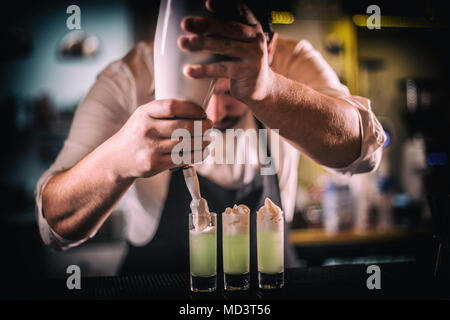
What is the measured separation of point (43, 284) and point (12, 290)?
0.08 metres

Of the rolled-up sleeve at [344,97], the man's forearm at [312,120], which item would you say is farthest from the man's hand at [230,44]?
the rolled-up sleeve at [344,97]

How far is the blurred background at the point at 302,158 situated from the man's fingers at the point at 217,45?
1736mm

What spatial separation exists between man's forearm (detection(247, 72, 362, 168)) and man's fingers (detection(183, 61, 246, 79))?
15cm

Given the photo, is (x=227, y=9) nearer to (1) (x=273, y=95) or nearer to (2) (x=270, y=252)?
(1) (x=273, y=95)

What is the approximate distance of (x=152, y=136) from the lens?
894 millimetres

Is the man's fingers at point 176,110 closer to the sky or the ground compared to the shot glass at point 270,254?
closer to the sky

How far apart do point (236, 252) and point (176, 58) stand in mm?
476

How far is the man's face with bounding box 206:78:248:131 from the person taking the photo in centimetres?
147

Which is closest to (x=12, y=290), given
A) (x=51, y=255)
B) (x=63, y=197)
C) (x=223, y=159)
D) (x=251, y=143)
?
(x=63, y=197)

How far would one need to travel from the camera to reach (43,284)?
1058 millimetres

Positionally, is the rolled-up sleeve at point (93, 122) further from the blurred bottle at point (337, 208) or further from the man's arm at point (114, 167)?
the blurred bottle at point (337, 208)

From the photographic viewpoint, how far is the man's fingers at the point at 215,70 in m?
0.81

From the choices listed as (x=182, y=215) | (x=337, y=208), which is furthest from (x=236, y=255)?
(x=337, y=208)

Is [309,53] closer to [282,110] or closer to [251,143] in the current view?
[251,143]
